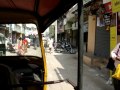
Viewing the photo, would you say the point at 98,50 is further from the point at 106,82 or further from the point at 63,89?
the point at 63,89

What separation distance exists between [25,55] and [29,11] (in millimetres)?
764

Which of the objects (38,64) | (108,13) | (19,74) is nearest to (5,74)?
(19,74)

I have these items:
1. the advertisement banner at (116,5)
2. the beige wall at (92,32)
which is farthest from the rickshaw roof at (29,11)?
the beige wall at (92,32)

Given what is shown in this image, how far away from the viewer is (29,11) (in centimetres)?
513

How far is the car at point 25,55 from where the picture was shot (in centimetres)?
407

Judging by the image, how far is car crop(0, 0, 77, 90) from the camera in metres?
4.07

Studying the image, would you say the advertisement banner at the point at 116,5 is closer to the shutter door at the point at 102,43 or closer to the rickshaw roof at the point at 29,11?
the shutter door at the point at 102,43

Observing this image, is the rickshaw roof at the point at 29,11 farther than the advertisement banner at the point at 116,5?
No

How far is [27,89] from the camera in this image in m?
4.40

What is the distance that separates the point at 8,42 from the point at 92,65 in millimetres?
10604

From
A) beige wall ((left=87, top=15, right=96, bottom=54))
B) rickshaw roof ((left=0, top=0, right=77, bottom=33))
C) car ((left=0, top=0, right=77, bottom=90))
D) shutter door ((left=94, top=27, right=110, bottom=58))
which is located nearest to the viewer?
car ((left=0, top=0, right=77, bottom=90))

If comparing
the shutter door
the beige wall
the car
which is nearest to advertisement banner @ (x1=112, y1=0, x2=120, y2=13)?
the shutter door

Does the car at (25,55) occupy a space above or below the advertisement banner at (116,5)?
below

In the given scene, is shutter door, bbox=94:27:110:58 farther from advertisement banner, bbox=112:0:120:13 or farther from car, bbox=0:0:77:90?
car, bbox=0:0:77:90
